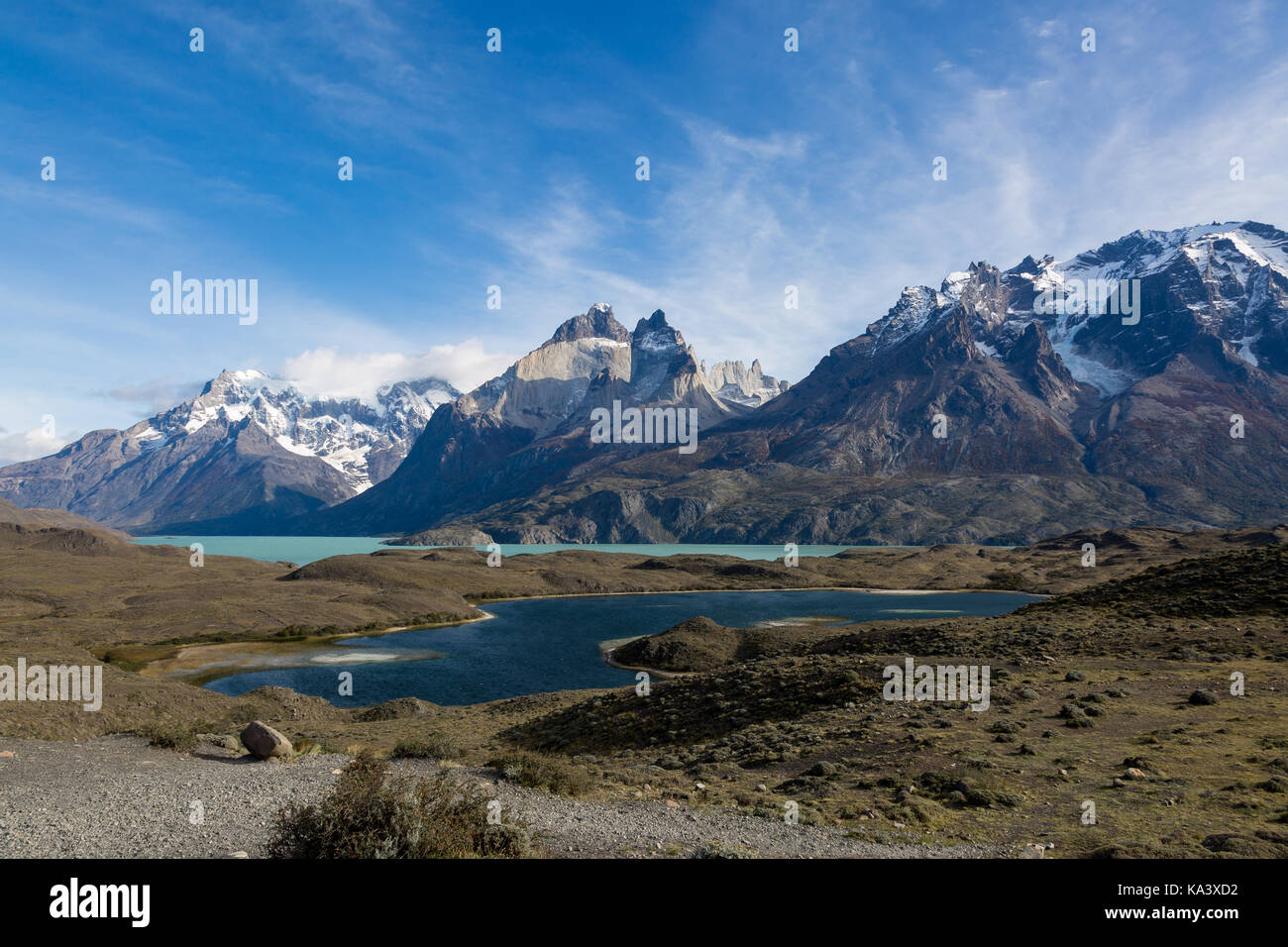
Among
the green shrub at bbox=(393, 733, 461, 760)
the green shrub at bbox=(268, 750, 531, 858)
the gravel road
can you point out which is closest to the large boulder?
the gravel road

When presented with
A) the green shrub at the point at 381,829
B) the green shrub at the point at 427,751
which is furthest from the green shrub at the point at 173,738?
the green shrub at the point at 381,829

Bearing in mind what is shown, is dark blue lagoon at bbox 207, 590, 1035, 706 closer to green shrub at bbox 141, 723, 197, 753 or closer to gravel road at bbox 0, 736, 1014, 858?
green shrub at bbox 141, 723, 197, 753

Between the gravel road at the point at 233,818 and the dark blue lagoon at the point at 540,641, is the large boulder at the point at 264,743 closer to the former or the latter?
the gravel road at the point at 233,818

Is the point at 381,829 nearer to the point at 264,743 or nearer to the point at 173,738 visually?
the point at 264,743

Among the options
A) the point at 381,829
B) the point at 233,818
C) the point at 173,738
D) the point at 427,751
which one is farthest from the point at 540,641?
the point at 381,829
